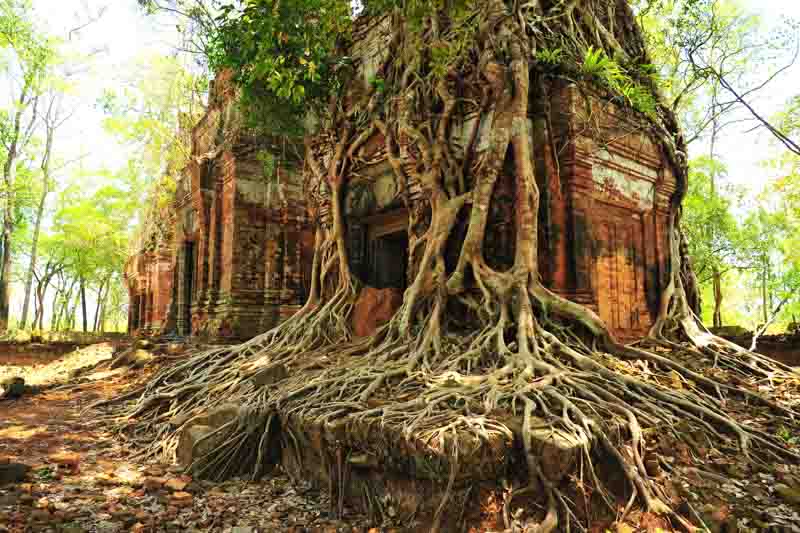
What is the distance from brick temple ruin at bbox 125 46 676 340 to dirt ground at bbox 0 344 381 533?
276 centimetres

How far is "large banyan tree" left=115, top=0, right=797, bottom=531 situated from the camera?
3.15 m

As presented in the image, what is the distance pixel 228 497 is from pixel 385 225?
14.9 feet

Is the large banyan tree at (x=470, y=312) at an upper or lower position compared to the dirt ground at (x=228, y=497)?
upper

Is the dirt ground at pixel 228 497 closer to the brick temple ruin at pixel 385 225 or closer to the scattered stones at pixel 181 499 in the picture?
the scattered stones at pixel 181 499

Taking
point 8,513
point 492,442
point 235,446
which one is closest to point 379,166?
point 235,446

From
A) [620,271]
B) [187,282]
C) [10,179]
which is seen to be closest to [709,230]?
[620,271]

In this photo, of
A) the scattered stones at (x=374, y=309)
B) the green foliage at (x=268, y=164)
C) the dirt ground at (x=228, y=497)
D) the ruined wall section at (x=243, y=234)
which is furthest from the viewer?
the green foliage at (x=268, y=164)

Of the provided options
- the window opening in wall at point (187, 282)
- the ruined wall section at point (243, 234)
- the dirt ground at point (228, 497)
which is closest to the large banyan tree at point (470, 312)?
the dirt ground at point (228, 497)

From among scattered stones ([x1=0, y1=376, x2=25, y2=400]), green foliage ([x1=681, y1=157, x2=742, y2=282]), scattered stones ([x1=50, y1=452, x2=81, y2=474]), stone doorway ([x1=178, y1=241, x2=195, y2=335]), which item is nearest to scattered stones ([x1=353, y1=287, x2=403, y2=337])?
scattered stones ([x1=50, y1=452, x2=81, y2=474])

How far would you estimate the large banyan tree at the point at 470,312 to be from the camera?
3154 millimetres

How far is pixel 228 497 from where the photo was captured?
358 centimetres

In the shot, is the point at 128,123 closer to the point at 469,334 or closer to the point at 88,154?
the point at 88,154

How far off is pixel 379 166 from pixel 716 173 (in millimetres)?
13764

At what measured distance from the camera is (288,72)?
507cm
